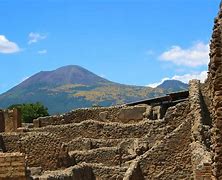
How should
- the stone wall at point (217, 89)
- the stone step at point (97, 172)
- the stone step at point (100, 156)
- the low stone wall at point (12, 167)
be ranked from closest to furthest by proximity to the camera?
the stone wall at point (217, 89) < the low stone wall at point (12, 167) < the stone step at point (97, 172) < the stone step at point (100, 156)

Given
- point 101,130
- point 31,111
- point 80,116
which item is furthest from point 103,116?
point 31,111

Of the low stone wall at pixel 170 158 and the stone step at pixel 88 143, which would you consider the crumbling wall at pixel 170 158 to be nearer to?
the low stone wall at pixel 170 158

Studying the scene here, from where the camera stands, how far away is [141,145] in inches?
980

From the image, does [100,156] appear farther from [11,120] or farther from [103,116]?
[11,120]

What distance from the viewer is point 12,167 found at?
10922mm

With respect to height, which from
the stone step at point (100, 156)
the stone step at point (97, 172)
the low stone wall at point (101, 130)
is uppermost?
the low stone wall at point (101, 130)

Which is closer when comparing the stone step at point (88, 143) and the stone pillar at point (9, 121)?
the stone step at point (88, 143)

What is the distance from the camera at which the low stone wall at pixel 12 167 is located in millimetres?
10809

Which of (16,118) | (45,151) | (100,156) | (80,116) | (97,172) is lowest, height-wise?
(97,172)

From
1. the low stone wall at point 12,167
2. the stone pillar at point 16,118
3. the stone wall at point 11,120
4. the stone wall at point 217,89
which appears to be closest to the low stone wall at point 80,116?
the stone wall at point 11,120

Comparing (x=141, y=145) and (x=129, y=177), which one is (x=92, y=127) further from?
(x=129, y=177)

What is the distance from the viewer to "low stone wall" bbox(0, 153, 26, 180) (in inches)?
426

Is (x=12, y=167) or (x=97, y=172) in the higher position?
(x=12, y=167)

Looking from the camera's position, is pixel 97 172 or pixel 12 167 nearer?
pixel 12 167
